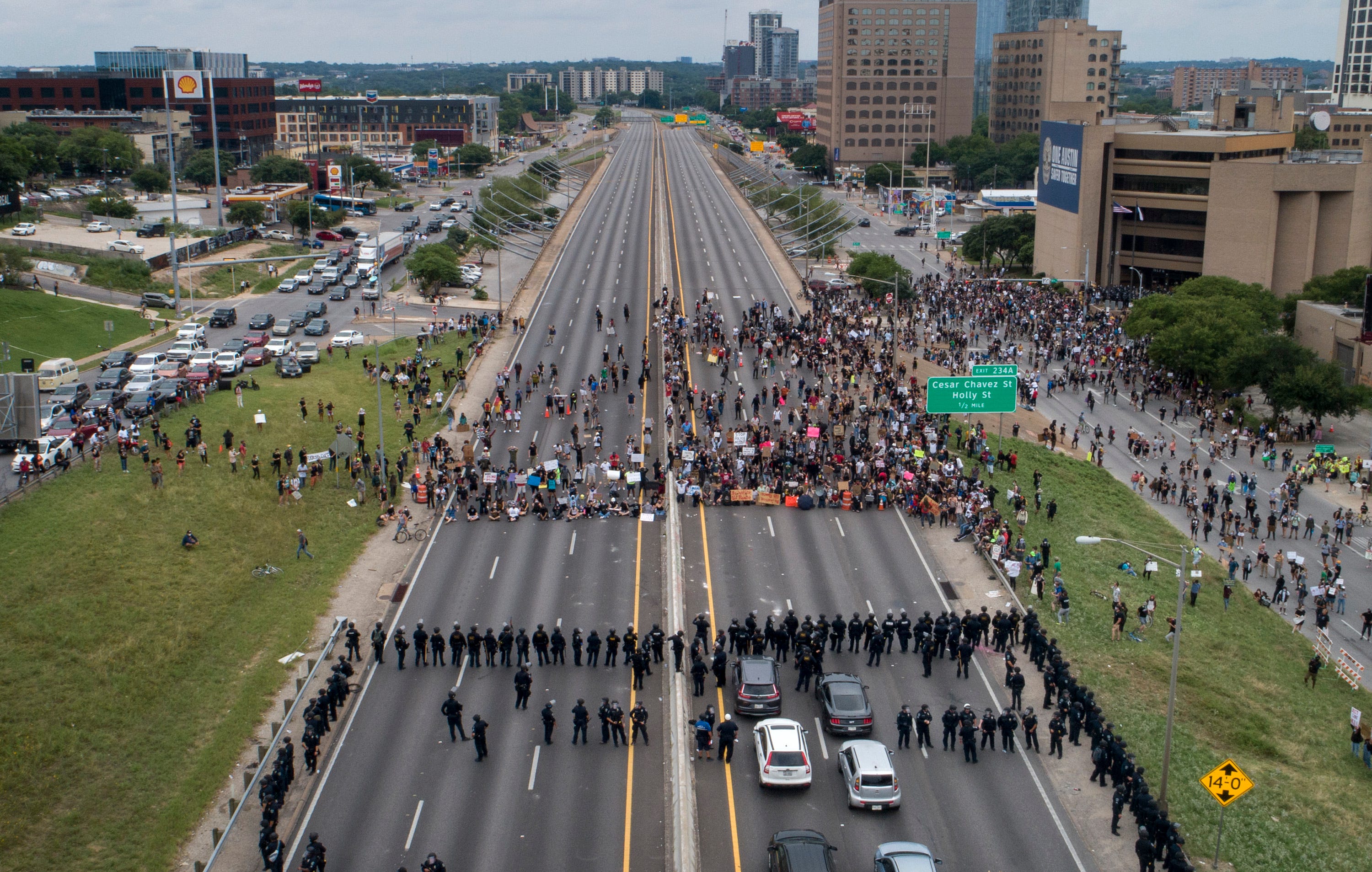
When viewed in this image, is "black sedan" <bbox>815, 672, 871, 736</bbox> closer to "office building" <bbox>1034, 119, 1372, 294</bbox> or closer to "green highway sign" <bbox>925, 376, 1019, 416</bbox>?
"green highway sign" <bbox>925, 376, 1019, 416</bbox>

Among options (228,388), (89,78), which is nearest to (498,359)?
(228,388)

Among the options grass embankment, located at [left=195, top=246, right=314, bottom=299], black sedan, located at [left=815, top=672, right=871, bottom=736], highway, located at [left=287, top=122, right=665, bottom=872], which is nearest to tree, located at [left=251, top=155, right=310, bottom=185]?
grass embankment, located at [left=195, top=246, right=314, bottom=299]

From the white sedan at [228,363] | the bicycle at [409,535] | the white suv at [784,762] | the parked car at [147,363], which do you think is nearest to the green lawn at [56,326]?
the parked car at [147,363]

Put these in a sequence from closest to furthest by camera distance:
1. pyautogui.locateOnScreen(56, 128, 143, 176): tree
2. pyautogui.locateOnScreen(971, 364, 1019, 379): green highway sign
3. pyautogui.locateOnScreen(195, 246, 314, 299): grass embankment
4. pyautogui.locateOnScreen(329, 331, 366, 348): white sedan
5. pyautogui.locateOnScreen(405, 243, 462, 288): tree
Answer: pyautogui.locateOnScreen(971, 364, 1019, 379): green highway sign → pyautogui.locateOnScreen(329, 331, 366, 348): white sedan → pyautogui.locateOnScreen(405, 243, 462, 288): tree → pyautogui.locateOnScreen(195, 246, 314, 299): grass embankment → pyautogui.locateOnScreen(56, 128, 143, 176): tree

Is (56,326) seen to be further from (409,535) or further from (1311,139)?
(1311,139)

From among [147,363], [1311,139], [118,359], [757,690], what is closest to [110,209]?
[118,359]

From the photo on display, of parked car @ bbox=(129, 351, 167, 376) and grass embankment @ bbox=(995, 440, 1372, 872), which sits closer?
grass embankment @ bbox=(995, 440, 1372, 872)
